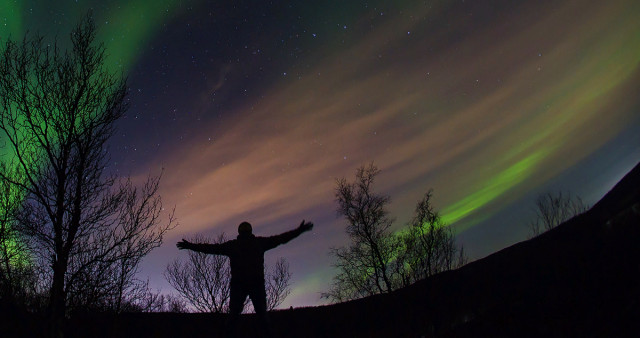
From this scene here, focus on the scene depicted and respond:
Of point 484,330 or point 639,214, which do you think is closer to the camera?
point 639,214

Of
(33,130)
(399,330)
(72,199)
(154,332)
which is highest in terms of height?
(33,130)

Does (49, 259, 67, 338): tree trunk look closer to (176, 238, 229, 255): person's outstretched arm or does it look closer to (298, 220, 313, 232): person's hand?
(176, 238, 229, 255): person's outstretched arm

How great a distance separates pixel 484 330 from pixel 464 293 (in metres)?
2.57

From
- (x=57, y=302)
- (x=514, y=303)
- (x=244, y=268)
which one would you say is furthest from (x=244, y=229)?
(x=57, y=302)

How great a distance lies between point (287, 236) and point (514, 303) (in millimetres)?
3788

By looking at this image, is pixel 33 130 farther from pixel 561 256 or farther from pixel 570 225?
pixel 570 225

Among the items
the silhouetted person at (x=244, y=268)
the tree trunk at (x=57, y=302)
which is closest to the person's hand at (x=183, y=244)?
the silhouetted person at (x=244, y=268)

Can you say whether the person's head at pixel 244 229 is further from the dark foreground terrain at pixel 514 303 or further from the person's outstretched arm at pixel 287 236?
the dark foreground terrain at pixel 514 303

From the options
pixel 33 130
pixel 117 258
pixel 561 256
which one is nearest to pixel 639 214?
pixel 561 256

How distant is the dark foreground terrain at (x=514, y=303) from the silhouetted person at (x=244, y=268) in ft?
9.58

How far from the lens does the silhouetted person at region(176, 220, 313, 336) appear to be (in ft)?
19.4

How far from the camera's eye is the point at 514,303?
4613 mm

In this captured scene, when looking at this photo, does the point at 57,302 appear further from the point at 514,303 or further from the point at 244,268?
the point at 514,303

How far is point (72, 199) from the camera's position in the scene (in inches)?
335
